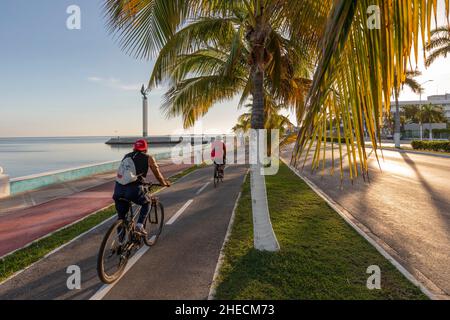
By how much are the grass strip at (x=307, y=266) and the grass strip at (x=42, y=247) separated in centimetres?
338

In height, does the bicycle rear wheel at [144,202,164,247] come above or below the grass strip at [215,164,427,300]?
above

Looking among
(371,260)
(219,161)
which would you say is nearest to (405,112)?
(219,161)

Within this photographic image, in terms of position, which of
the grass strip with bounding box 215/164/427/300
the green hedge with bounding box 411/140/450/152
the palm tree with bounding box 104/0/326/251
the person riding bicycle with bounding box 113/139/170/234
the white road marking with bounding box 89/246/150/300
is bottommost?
the white road marking with bounding box 89/246/150/300

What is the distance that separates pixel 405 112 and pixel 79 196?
8550 cm

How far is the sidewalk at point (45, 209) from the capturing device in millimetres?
6090

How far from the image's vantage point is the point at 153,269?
14.1 ft

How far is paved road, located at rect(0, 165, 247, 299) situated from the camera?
367 cm

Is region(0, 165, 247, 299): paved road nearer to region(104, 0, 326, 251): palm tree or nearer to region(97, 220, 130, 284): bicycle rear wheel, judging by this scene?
region(97, 220, 130, 284): bicycle rear wheel

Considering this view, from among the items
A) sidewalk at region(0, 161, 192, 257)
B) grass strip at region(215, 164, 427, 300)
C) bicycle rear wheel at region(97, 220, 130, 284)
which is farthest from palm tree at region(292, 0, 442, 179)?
sidewalk at region(0, 161, 192, 257)

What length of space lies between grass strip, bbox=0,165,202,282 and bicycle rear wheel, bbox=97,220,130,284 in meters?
1.59

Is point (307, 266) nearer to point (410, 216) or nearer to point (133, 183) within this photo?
point (133, 183)
